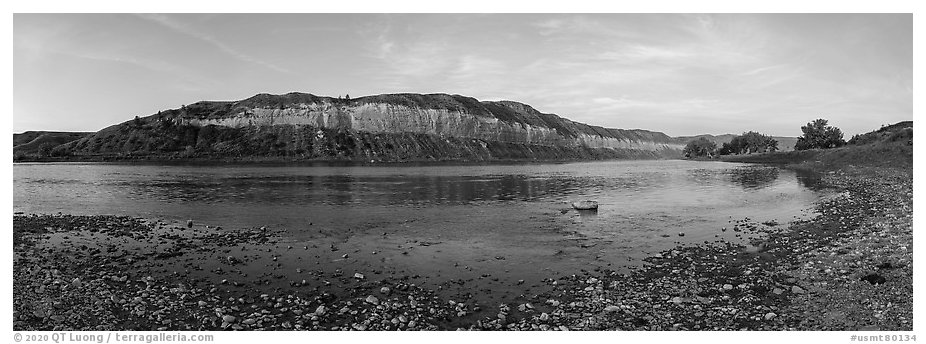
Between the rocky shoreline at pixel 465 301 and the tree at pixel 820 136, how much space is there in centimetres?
14035

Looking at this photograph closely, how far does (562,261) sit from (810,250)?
9547 mm

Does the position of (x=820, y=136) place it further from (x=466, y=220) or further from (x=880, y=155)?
(x=466, y=220)

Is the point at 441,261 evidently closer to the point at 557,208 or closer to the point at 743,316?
the point at 743,316

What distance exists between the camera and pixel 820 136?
5266 inches

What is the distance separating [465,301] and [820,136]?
15820 centimetres

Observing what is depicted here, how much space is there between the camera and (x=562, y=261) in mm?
17406

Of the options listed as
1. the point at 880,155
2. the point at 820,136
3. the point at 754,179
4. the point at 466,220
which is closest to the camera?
the point at 466,220

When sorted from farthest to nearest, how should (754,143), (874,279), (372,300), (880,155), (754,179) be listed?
(754,143) < (880,155) < (754,179) < (874,279) < (372,300)

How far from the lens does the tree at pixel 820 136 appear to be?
432 feet

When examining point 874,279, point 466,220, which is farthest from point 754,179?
point 874,279

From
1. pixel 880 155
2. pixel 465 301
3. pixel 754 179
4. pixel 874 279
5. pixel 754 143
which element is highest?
pixel 754 143

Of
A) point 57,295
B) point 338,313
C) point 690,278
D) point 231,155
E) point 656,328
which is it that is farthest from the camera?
point 231,155

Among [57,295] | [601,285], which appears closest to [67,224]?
[57,295]

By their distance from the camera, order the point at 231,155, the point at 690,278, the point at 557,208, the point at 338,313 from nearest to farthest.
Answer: the point at 338,313
the point at 690,278
the point at 557,208
the point at 231,155
